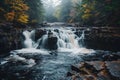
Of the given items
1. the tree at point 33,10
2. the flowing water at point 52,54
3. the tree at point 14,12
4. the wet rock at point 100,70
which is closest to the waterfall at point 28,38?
the flowing water at point 52,54

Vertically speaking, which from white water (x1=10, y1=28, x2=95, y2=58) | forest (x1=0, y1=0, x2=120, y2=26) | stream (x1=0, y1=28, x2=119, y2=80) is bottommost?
stream (x1=0, y1=28, x2=119, y2=80)

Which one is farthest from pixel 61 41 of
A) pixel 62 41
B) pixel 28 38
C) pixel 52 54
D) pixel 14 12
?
pixel 14 12

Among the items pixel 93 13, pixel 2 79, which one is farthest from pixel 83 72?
pixel 93 13

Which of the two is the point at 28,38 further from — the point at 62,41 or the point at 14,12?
the point at 14,12

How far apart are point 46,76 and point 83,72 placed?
2.23m

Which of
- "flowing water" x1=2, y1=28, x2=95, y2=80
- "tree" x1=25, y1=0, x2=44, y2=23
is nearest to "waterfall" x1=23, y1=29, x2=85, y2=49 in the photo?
"flowing water" x1=2, y1=28, x2=95, y2=80

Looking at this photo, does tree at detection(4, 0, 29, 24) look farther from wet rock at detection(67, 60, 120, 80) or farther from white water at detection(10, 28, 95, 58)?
wet rock at detection(67, 60, 120, 80)

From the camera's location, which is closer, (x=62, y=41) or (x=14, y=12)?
(x=62, y=41)

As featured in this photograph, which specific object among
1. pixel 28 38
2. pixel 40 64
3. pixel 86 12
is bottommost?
→ pixel 40 64

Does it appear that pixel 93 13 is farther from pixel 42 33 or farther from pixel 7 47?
pixel 7 47

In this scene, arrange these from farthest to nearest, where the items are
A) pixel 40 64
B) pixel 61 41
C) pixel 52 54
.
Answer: pixel 61 41 → pixel 52 54 → pixel 40 64

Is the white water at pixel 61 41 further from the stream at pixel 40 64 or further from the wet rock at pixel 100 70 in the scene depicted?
the wet rock at pixel 100 70

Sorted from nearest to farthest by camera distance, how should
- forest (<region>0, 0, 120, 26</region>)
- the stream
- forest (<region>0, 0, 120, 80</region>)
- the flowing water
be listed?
forest (<region>0, 0, 120, 80</region>), the stream, the flowing water, forest (<region>0, 0, 120, 26</region>)

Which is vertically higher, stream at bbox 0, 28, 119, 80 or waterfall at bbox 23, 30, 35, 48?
waterfall at bbox 23, 30, 35, 48
